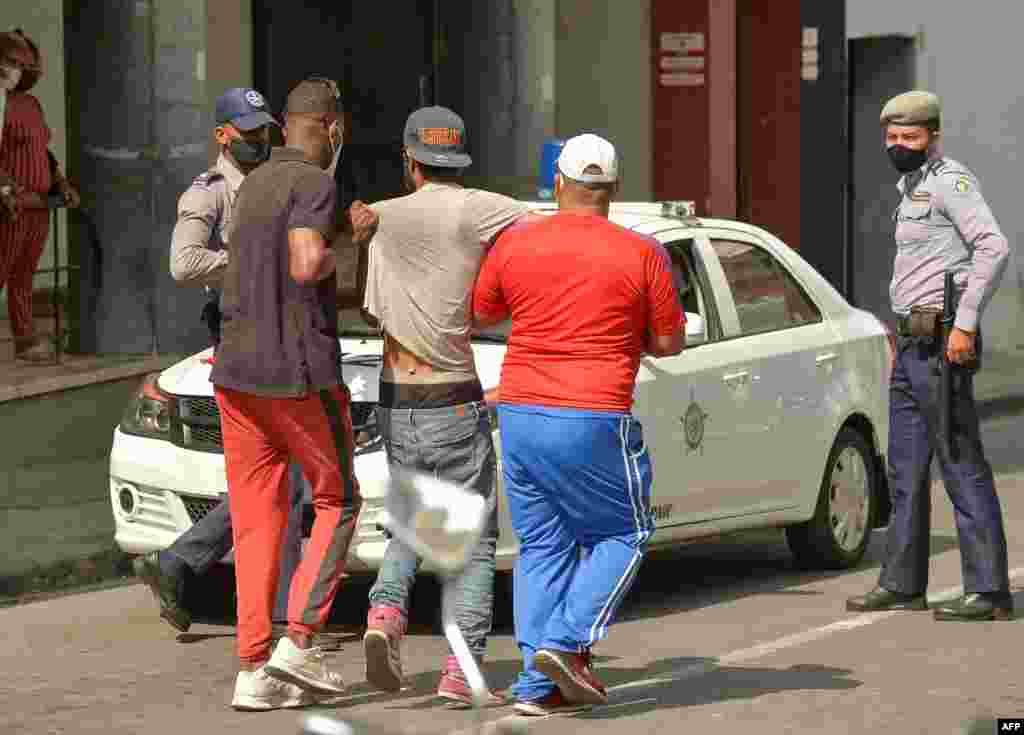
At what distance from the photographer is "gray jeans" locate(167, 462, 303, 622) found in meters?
9.06

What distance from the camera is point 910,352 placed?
982cm

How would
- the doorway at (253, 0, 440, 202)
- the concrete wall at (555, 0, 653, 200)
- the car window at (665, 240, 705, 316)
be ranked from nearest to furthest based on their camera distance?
the car window at (665, 240, 705, 316) → the doorway at (253, 0, 440, 202) → the concrete wall at (555, 0, 653, 200)

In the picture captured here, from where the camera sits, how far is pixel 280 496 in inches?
320

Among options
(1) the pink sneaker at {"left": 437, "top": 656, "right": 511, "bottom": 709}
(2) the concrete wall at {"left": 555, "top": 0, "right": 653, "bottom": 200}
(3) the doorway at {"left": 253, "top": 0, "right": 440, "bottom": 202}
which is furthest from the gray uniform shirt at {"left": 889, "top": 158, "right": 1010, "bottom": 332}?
(2) the concrete wall at {"left": 555, "top": 0, "right": 653, "bottom": 200}

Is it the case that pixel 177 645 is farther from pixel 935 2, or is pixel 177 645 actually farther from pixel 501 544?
pixel 935 2

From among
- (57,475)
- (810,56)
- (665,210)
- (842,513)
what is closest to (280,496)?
(665,210)

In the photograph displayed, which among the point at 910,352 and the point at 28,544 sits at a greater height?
the point at 910,352

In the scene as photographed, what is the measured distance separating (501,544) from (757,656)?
1.01m

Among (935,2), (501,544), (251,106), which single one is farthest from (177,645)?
(935,2)

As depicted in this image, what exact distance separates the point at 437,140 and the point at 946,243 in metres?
2.41

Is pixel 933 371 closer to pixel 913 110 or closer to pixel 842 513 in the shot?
pixel 913 110

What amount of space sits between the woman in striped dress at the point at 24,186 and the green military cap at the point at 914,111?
19.0ft

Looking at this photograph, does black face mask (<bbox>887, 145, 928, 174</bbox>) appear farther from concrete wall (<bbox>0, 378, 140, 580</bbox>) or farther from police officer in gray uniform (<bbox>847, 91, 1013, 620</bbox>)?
concrete wall (<bbox>0, 378, 140, 580</bbox>)

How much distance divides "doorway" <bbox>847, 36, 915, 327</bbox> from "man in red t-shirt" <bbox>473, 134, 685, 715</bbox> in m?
14.3
